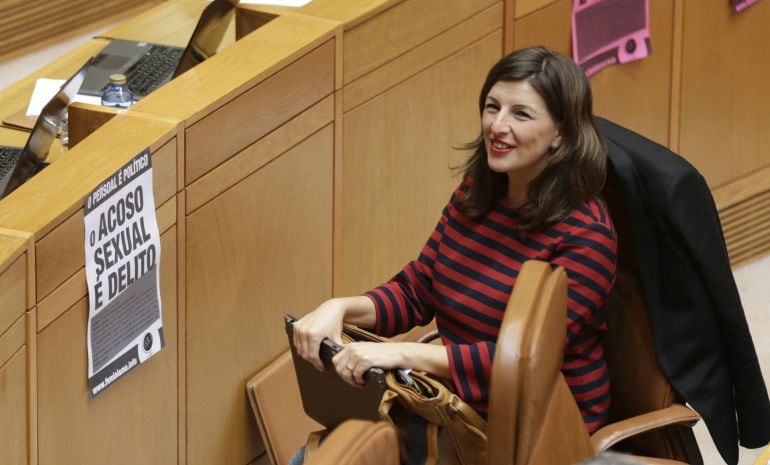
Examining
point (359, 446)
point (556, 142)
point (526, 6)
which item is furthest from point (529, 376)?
point (526, 6)

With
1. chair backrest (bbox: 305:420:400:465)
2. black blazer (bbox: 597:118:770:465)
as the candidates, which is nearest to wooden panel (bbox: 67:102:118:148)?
black blazer (bbox: 597:118:770:465)

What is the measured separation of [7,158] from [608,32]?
5.62 ft

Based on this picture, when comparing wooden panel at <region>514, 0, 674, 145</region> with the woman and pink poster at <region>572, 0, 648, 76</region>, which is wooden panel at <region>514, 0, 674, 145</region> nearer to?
pink poster at <region>572, 0, 648, 76</region>

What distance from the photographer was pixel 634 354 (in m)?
2.89

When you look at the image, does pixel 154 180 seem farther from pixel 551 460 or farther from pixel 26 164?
pixel 551 460

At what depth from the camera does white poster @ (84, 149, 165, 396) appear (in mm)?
2971

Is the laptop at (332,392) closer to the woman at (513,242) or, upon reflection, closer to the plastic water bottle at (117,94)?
the woman at (513,242)

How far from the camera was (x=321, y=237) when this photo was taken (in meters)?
3.66

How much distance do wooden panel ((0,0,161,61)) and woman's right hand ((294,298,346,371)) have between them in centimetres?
291

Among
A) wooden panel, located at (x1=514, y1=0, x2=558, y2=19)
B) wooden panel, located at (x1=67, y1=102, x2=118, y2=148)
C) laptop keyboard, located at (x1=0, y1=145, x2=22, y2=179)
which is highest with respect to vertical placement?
wooden panel, located at (x1=514, y1=0, x2=558, y2=19)

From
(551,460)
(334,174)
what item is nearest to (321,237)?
(334,174)

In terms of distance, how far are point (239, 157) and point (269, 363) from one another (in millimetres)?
550

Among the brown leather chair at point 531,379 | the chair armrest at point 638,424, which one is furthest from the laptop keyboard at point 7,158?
the brown leather chair at point 531,379

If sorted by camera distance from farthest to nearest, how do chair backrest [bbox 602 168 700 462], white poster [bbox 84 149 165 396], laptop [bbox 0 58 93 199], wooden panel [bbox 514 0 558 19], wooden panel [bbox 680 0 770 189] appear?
wooden panel [bbox 680 0 770 189], wooden panel [bbox 514 0 558 19], laptop [bbox 0 58 93 199], white poster [bbox 84 149 165 396], chair backrest [bbox 602 168 700 462]
